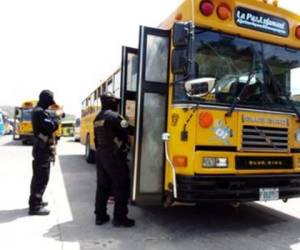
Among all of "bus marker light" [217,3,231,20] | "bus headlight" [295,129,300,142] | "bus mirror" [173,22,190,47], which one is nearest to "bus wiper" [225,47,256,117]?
"bus marker light" [217,3,231,20]

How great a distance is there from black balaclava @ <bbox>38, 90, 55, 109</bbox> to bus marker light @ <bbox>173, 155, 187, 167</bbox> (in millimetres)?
2549

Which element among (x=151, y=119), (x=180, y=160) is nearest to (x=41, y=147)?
(x=151, y=119)

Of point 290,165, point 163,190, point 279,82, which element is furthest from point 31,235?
point 279,82

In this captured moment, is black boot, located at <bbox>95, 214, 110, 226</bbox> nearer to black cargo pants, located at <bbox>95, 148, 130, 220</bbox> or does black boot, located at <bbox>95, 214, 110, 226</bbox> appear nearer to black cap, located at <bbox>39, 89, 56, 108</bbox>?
black cargo pants, located at <bbox>95, 148, 130, 220</bbox>

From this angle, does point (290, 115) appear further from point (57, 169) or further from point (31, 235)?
point (57, 169)

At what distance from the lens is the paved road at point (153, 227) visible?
14.8 feet

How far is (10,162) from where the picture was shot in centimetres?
1271

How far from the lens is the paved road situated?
4.50m

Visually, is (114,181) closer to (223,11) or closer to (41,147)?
(41,147)

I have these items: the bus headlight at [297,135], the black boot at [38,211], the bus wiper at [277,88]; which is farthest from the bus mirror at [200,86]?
the black boot at [38,211]

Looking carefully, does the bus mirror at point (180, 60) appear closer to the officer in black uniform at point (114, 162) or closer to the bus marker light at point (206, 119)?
the bus marker light at point (206, 119)

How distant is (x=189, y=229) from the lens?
5.13 meters

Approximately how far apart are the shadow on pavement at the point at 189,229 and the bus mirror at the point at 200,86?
1918 mm

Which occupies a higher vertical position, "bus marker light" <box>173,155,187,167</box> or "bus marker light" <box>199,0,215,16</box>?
"bus marker light" <box>199,0,215,16</box>
